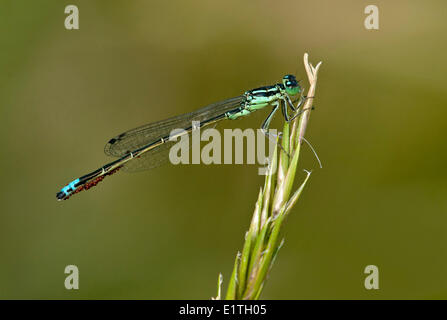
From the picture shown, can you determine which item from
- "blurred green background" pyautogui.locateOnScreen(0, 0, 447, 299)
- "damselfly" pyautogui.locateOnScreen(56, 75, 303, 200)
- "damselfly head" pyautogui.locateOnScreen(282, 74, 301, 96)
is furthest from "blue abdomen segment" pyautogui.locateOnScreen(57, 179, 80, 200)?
"damselfly head" pyautogui.locateOnScreen(282, 74, 301, 96)

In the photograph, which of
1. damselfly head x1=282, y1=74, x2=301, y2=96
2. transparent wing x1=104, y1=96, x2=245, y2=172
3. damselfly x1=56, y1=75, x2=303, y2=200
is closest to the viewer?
damselfly head x1=282, y1=74, x2=301, y2=96

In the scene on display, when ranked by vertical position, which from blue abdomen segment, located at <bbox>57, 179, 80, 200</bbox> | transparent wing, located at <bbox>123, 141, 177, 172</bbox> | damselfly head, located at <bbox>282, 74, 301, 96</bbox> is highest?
damselfly head, located at <bbox>282, 74, 301, 96</bbox>

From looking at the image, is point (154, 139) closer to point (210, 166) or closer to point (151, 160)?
point (151, 160)

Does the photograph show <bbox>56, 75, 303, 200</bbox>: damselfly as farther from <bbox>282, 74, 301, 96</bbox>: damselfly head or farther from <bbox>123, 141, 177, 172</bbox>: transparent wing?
<bbox>282, 74, 301, 96</bbox>: damselfly head

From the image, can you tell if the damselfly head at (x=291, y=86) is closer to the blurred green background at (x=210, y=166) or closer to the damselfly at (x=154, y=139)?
the damselfly at (x=154, y=139)

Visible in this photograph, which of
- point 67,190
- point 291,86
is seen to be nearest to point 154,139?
point 67,190

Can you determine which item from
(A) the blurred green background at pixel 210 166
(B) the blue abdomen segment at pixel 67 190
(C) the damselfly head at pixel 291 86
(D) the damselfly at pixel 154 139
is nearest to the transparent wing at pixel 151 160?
(D) the damselfly at pixel 154 139

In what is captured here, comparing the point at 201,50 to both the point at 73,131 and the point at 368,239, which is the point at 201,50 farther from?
the point at 368,239

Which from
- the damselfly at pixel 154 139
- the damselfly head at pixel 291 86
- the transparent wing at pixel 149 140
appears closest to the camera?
the damselfly head at pixel 291 86
